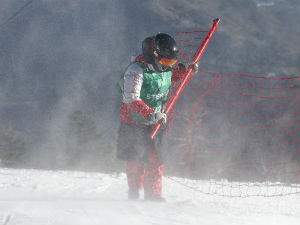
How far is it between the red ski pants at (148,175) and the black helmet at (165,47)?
0.84 m

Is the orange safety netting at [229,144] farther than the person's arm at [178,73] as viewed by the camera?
Yes

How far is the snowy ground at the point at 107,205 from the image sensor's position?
2.50 meters

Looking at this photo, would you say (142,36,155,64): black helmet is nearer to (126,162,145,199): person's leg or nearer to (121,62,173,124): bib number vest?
(121,62,173,124): bib number vest

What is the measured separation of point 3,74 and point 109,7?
29316 millimetres

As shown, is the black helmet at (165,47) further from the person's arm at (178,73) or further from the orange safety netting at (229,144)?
the orange safety netting at (229,144)

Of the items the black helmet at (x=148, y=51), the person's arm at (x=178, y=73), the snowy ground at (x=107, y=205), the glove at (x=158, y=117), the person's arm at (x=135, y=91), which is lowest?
the snowy ground at (x=107, y=205)

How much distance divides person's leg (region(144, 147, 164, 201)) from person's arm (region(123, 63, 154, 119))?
19.9 inches

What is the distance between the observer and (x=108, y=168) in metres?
21.4

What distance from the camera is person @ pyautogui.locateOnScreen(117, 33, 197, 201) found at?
122 inches

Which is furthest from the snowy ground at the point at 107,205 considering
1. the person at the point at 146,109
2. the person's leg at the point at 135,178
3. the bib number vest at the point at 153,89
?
the bib number vest at the point at 153,89

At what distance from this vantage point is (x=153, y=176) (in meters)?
3.49

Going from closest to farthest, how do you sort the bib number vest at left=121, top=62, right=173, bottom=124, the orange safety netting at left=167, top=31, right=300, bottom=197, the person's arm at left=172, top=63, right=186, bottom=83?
1. the bib number vest at left=121, top=62, right=173, bottom=124
2. the person's arm at left=172, top=63, right=186, bottom=83
3. the orange safety netting at left=167, top=31, right=300, bottom=197

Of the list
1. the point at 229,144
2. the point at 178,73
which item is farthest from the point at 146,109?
the point at 229,144

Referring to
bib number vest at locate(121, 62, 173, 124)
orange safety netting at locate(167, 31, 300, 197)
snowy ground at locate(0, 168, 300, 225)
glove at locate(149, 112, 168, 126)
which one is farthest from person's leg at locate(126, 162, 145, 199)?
orange safety netting at locate(167, 31, 300, 197)
